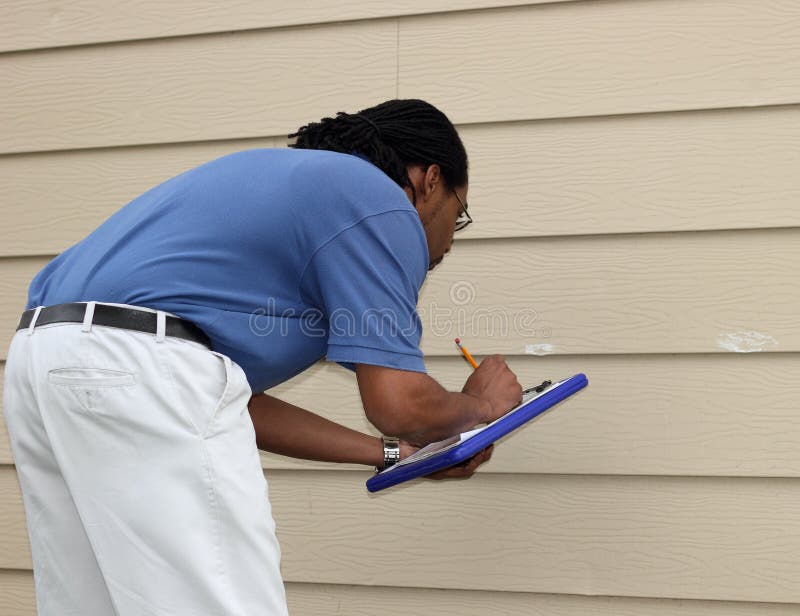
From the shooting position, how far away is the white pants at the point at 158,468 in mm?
1246

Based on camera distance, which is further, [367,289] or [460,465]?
[460,465]

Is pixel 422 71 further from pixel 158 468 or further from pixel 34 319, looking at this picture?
pixel 158 468

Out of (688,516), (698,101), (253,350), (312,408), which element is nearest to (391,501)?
(312,408)

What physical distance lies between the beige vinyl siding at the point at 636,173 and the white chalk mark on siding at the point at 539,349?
252 millimetres

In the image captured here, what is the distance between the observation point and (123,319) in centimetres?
131

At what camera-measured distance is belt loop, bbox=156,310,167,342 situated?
130 centimetres

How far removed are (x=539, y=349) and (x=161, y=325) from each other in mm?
962

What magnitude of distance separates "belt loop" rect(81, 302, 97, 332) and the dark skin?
414 millimetres

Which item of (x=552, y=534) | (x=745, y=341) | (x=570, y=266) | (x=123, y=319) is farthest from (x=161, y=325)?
(x=745, y=341)

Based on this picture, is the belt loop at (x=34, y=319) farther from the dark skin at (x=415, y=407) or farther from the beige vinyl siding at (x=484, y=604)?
the beige vinyl siding at (x=484, y=604)

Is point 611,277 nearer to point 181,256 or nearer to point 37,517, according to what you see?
point 181,256

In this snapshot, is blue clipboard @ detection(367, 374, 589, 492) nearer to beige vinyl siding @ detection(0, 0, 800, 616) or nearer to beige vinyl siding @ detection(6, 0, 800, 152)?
beige vinyl siding @ detection(0, 0, 800, 616)

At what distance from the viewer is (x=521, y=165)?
200 cm

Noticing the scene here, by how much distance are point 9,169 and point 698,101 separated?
172 centimetres
